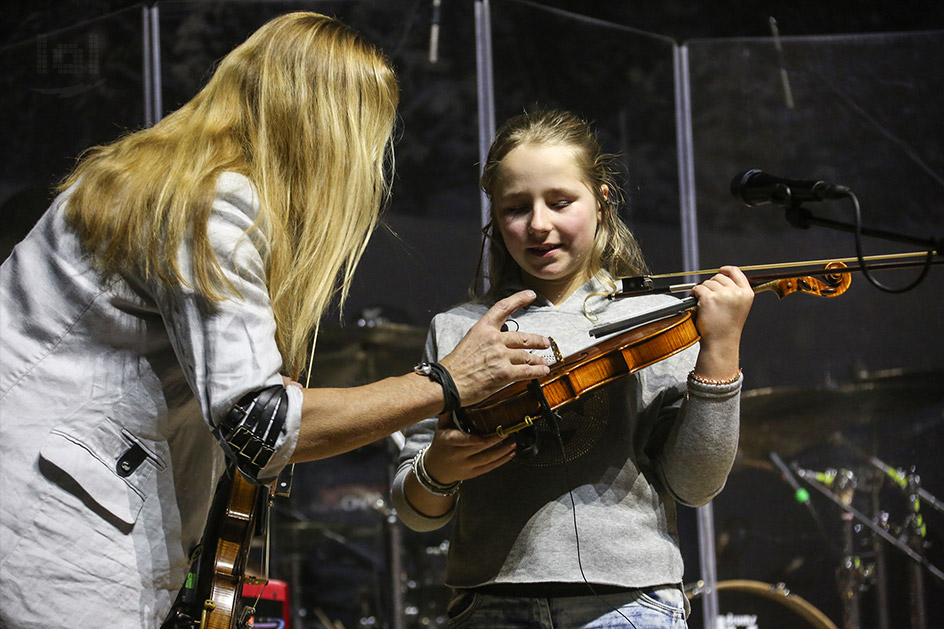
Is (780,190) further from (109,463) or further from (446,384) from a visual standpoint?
(109,463)

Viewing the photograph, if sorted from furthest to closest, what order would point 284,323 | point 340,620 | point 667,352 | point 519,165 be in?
point 340,620 → point 519,165 → point 667,352 → point 284,323

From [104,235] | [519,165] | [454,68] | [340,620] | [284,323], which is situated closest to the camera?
[104,235]

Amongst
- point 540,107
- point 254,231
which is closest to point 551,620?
point 254,231

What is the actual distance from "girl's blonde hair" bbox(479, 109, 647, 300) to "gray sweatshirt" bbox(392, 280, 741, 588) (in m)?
0.25

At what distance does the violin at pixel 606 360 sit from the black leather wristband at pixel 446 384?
0.40 ft

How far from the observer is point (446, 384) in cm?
141

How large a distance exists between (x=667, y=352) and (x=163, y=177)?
891 mm

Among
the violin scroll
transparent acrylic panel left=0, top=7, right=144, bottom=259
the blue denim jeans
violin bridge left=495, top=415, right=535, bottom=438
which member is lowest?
the blue denim jeans

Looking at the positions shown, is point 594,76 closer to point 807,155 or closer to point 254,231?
point 807,155

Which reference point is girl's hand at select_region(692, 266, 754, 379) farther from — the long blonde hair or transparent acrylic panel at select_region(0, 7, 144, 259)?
transparent acrylic panel at select_region(0, 7, 144, 259)

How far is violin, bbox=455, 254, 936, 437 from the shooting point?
154 cm

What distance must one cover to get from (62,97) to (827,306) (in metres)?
2.91

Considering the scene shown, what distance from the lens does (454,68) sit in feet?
11.0

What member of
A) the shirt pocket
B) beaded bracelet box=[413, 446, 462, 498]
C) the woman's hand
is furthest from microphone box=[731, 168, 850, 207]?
the shirt pocket
